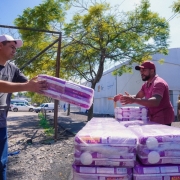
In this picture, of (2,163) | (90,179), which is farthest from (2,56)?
(90,179)

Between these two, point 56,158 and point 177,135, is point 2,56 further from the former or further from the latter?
point 56,158

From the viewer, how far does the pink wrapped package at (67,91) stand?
2488mm

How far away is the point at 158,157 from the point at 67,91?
1.18 meters

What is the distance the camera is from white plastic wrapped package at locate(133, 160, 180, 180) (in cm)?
177

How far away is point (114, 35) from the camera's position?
40.5 feet

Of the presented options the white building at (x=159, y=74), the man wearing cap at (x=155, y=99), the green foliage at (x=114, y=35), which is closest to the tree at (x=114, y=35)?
the green foliage at (x=114, y=35)

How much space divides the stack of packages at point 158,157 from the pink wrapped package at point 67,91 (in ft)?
2.95

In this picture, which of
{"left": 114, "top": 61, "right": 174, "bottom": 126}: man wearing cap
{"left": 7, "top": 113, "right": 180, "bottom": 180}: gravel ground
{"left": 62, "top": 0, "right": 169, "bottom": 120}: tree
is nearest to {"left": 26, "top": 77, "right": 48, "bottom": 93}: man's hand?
{"left": 114, "top": 61, "right": 174, "bottom": 126}: man wearing cap

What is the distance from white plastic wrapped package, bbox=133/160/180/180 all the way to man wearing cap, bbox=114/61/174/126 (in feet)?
4.25

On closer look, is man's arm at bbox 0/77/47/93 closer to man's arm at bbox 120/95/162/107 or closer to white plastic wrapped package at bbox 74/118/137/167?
white plastic wrapped package at bbox 74/118/137/167

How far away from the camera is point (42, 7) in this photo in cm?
1191

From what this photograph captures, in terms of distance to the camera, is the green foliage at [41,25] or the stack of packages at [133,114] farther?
the green foliage at [41,25]

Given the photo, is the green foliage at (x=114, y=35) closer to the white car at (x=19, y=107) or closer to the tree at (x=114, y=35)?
the tree at (x=114, y=35)

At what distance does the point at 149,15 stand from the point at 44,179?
10.9 metres
